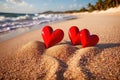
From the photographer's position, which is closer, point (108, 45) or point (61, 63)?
point (61, 63)

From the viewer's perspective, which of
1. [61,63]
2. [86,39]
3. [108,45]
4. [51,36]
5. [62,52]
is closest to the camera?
[61,63]

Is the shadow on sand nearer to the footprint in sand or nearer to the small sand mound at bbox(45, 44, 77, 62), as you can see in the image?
the footprint in sand

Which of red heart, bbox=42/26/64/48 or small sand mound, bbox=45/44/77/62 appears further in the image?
red heart, bbox=42/26/64/48

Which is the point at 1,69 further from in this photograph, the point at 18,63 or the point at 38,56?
the point at 38,56

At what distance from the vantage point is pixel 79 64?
3432mm

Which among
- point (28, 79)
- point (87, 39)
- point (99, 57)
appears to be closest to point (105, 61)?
point (99, 57)

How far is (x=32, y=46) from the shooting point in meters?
4.40

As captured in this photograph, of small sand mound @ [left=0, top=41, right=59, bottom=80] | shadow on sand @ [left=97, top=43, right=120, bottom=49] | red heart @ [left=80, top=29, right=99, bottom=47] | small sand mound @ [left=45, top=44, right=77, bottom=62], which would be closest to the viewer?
small sand mound @ [left=0, top=41, right=59, bottom=80]

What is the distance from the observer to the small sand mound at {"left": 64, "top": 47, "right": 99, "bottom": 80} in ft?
9.89

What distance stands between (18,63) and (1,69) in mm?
362

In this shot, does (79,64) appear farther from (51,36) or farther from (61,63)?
(51,36)

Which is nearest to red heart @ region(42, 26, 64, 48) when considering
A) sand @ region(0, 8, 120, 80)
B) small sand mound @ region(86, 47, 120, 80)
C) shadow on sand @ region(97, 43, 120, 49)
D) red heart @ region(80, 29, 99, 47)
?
sand @ region(0, 8, 120, 80)

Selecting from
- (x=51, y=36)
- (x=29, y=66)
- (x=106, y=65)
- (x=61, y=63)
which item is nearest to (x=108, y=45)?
(x=106, y=65)

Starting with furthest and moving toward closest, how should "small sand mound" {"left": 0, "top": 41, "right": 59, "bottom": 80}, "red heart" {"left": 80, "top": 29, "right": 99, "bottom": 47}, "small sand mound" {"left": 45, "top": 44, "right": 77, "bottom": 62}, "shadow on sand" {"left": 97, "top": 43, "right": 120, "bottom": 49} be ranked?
"shadow on sand" {"left": 97, "top": 43, "right": 120, "bottom": 49} → "red heart" {"left": 80, "top": 29, "right": 99, "bottom": 47} → "small sand mound" {"left": 45, "top": 44, "right": 77, "bottom": 62} → "small sand mound" {"left": 0, "top": 41, "right": 59, "bottom": 80}
